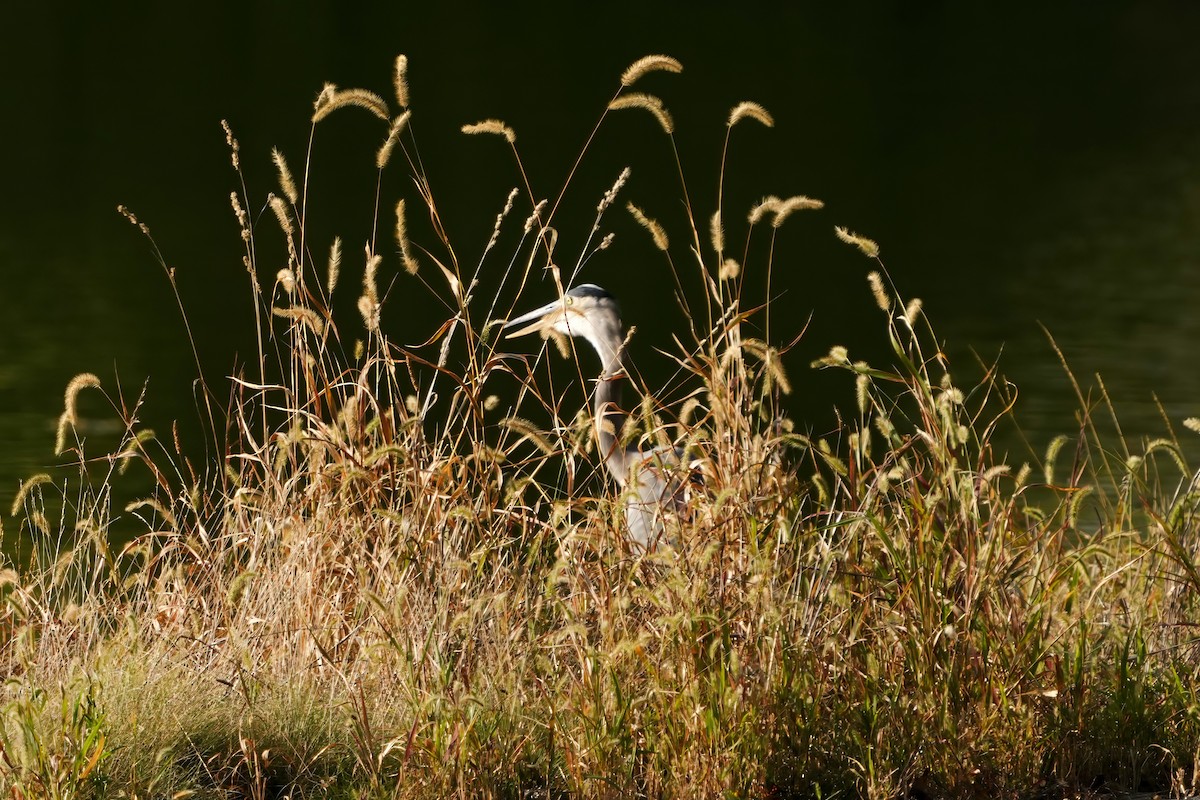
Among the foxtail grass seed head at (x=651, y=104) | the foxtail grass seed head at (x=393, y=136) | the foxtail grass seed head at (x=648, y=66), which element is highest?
the foxtail grass seed head at (x=648, y=66)

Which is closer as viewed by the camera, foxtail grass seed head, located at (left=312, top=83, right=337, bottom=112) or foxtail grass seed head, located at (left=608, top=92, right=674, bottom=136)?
foxtail grass seed head, located at (left=608, top=92, right=674, bottom=136)

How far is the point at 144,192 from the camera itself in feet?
58.7

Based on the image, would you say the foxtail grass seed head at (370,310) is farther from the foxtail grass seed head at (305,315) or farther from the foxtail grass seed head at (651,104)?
the foxtail grass seed head at (651,104)

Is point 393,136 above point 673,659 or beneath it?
above

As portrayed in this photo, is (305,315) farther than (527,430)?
Yes

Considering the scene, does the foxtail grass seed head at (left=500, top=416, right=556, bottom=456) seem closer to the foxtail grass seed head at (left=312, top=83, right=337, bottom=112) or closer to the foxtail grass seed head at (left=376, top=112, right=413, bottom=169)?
the foxtail grass seed head at (left=376, top=112, right=413, bottom=169)

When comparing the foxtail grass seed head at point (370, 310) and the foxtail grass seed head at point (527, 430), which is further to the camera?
the foxtail grass seed head at point (370, 310)

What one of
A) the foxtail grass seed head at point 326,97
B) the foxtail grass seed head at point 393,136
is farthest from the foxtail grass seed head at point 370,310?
the foxtail grass seed head at point 326,97

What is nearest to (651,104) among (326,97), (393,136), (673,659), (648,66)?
(648,66)

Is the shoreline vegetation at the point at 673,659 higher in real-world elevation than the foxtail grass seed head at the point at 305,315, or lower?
lower

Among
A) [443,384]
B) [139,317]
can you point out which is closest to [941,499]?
[443,384]

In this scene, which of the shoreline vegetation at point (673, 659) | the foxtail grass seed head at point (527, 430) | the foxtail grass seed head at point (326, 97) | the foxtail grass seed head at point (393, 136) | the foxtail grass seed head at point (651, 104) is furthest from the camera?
the foxtail grass seed head at point (326, 97)

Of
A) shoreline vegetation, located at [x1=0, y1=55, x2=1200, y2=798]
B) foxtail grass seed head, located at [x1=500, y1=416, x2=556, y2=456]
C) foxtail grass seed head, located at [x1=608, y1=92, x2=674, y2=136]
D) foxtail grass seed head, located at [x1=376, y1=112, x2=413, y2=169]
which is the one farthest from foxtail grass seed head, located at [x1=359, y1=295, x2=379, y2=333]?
foxtail grass seed head, located at [x1=608, y1=92, x2=674, y2=136]

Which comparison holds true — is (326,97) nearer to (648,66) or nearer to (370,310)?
(370,310)
